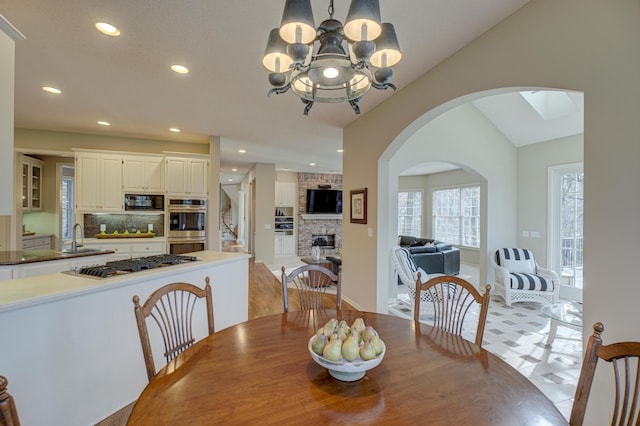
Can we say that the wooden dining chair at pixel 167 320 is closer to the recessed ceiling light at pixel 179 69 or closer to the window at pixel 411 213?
the recessed ceiling light at pixel 179 69

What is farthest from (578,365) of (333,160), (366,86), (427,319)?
(333,160)

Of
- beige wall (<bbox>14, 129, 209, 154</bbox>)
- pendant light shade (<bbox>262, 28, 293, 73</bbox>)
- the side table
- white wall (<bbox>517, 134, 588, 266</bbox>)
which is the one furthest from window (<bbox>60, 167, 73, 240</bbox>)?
white wall (<bbox>517, 134, 588, 266</bbox>)

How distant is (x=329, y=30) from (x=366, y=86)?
13.8 inches

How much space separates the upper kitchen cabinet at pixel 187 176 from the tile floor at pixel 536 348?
3.92 m

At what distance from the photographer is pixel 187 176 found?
5.34m

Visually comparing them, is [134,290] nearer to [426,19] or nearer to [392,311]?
[426,19]

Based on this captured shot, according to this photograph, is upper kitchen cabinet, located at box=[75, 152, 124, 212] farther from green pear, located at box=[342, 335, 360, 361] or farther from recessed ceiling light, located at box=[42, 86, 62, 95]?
green pear, located at box=[342, 335, 360, 361]

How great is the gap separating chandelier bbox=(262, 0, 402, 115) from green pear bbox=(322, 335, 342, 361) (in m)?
1.16

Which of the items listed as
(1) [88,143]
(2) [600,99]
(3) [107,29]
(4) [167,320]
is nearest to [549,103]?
(2) [600,99]

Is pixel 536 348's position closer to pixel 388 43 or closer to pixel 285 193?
pixel 388 43

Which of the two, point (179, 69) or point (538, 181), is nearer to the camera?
point (179, 69)

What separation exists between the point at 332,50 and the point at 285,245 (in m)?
8.39

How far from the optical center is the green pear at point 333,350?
109 cm

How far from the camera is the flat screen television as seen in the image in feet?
31.7
